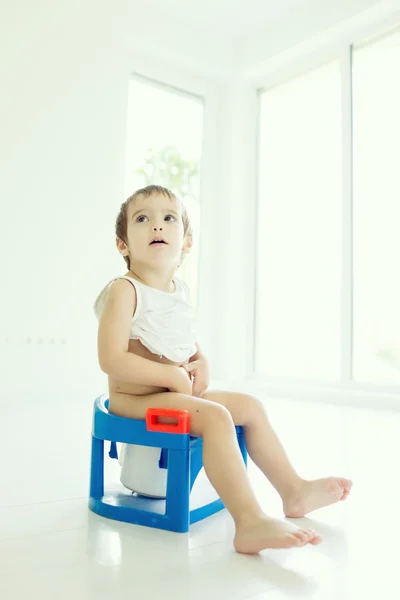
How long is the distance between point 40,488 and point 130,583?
507 mm

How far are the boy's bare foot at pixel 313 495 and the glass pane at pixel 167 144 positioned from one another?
2.57m

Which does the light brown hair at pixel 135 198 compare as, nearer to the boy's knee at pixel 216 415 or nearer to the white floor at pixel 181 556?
the boy's knee at pixel 216 415

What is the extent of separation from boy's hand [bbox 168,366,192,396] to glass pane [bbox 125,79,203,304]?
7.96 feet

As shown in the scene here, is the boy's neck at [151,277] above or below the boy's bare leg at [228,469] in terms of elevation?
above

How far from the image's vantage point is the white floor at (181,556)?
2.07ft

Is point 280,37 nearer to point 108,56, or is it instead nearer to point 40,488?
point 108,56

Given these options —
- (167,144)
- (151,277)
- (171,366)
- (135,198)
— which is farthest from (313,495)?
(167,144)

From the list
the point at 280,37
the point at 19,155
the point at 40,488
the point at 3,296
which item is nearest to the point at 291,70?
the point at 280,37

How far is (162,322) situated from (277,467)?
0.32m

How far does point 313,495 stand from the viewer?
0.93 metres

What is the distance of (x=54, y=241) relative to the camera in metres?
2.85

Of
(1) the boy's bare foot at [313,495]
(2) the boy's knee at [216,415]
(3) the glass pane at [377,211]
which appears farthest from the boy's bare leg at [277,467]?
(3) the glass pane at [377,211]

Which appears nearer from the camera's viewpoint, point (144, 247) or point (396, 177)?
point (144, 247)

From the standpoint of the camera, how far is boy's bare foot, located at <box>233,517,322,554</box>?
0.72m
